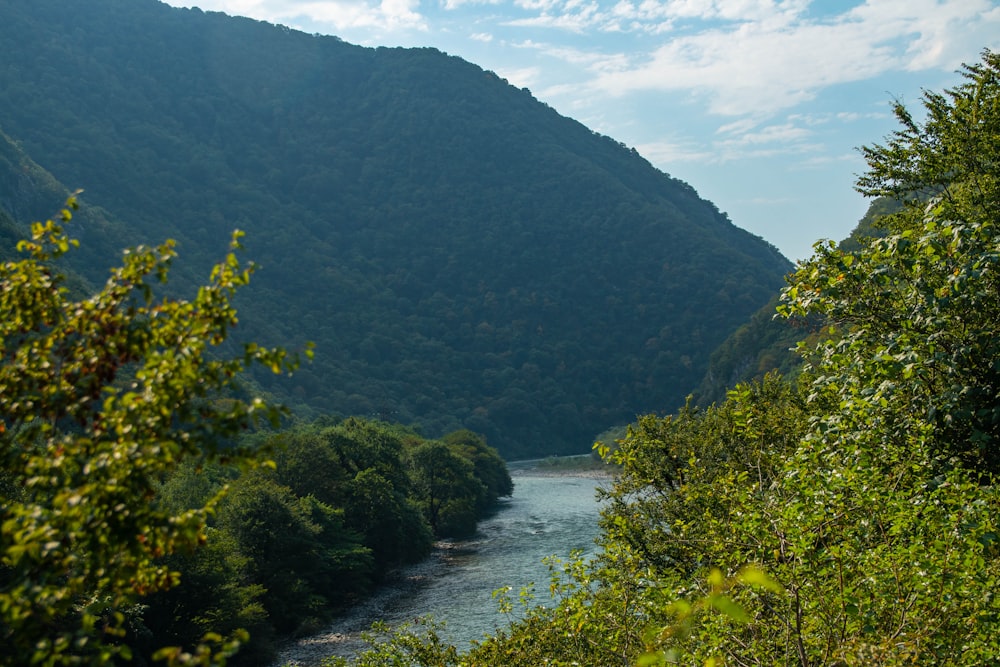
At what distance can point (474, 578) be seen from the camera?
52406 mm

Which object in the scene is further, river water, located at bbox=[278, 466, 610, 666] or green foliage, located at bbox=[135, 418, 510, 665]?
river water, located at bbox=[278, 466, 610, 666]

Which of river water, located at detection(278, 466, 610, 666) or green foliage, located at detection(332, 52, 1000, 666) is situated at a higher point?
green foliage, located at detection(332, 52, 1000, 666)

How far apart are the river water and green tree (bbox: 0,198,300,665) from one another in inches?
697

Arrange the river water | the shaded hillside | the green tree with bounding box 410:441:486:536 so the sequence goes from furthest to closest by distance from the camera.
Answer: the shaded hillside < the green tree with bounding box 410:441:486:536 < the river water

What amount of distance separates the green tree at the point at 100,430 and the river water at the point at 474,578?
17.7 metres

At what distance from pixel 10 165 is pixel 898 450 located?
482 feet

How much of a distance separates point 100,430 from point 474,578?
49808 mm

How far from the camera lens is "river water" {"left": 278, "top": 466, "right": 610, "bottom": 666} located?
129 ft

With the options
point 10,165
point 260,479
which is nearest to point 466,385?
point 10,165

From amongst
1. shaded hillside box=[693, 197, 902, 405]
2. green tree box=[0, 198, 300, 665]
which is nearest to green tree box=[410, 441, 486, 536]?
shaded hillside box=[693, 197, 902, 405]

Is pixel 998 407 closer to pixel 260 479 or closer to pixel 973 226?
pixel 973 226

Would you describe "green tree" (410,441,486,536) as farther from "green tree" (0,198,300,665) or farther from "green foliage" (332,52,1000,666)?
"green tree" (0,198,300,665)

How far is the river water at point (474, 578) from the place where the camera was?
129 ft

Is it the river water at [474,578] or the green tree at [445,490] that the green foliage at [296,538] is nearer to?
the green tree at [445,490]
